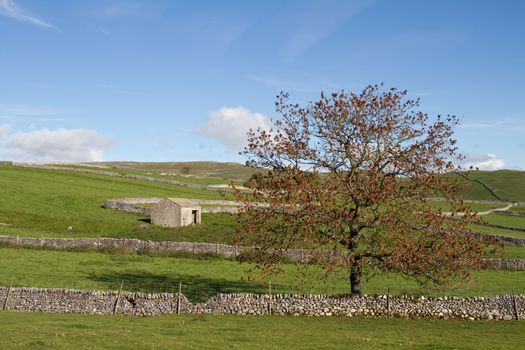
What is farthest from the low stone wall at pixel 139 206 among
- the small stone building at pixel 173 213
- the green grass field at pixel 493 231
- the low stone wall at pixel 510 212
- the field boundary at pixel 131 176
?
the low stone wall at pixel 510 212

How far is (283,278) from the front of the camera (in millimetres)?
47219

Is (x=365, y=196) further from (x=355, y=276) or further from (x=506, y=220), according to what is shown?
(x=506, y=220)

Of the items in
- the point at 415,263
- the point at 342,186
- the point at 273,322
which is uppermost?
the point at 342,186

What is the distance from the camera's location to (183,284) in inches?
1645

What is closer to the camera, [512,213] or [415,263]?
[415,263]

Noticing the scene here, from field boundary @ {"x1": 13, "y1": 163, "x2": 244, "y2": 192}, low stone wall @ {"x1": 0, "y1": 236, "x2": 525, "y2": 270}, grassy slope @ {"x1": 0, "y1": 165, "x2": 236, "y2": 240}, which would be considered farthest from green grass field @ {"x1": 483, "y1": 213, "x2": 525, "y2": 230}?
low stone wall @ {"x1": 0, "y1": 236, "x2": 525, "y2": 270}

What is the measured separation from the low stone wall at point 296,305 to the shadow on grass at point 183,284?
2991 millimetres

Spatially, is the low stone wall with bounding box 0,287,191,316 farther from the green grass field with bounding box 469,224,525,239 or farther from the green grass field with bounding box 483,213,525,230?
the green grass field with bounding box 483,213,525,230

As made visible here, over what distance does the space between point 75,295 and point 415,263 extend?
19.7 meters

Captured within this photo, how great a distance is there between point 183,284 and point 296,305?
11.1 meters

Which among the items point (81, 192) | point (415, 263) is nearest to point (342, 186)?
point (415, 263)

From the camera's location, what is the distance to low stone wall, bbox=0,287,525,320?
33.7 m

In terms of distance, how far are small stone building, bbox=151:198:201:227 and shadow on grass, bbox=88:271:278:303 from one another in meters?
24.7

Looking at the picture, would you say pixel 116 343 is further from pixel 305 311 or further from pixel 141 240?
pixel 141 240
